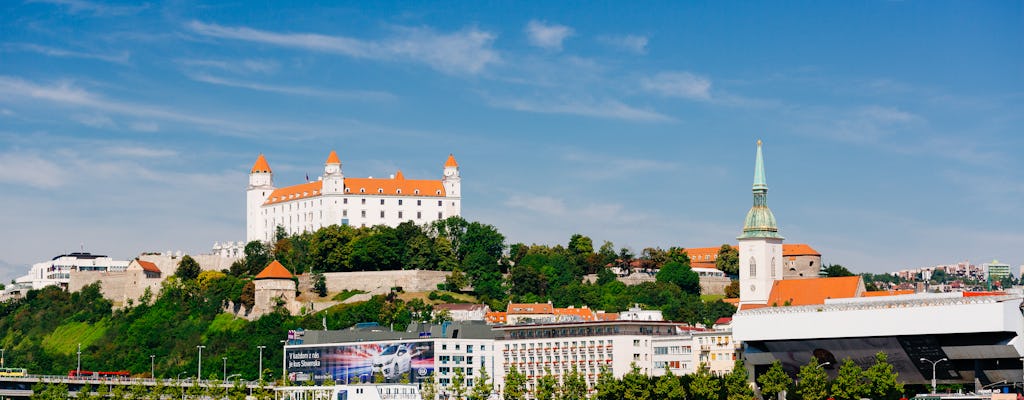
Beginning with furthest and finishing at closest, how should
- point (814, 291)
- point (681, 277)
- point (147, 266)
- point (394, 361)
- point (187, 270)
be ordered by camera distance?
point (147, 266), point (187, 270), point (681, 277), point (814, 291), point (394, 361)

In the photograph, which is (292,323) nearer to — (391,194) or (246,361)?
(246,361)

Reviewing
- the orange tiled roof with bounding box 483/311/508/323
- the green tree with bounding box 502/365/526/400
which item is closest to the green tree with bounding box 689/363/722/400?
the green tree with bounding box 502/365/526/400

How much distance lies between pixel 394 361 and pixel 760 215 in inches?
1660

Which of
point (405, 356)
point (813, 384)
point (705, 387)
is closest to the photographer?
point (813, 384)

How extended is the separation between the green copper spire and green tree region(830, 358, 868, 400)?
46.8m

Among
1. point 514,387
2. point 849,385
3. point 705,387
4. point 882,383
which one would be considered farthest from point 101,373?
point 882,383

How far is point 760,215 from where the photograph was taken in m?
160

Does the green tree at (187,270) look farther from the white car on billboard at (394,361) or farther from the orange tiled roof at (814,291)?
the orange tiled roof at (814,291)

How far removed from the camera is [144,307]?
186 metres

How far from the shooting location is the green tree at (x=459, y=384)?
12481 centimetres

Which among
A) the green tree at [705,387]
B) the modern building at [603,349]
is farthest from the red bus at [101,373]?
the green tree at [705,387]

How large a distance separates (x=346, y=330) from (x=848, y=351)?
49.8 m

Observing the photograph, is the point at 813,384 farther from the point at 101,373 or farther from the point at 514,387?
the point at 101,373

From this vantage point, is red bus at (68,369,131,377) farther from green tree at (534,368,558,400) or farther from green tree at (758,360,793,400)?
green tree at (758,360,793,400)
